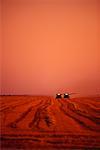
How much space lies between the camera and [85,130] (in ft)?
0.79

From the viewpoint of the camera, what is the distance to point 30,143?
199 millimetres

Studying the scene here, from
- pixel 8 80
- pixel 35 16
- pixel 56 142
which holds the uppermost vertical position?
pixel 35 16

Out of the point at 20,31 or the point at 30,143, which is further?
the point at 20,31

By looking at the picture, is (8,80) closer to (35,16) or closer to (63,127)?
(35,16)

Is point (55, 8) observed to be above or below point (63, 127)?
above

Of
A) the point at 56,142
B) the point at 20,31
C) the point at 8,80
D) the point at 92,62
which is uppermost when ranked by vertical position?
the point at 20,31

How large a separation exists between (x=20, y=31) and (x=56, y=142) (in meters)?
2.14

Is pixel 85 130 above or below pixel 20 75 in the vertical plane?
below

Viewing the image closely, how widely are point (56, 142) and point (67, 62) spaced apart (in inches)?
80.0

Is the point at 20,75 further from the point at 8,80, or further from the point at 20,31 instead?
the point at 20,31

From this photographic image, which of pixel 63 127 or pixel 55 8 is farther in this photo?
pixel 55 8

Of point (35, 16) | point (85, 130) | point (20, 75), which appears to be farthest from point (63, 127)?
point (35, 16)

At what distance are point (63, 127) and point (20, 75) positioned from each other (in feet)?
6.47

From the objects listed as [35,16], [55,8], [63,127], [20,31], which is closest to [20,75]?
[20,31]
